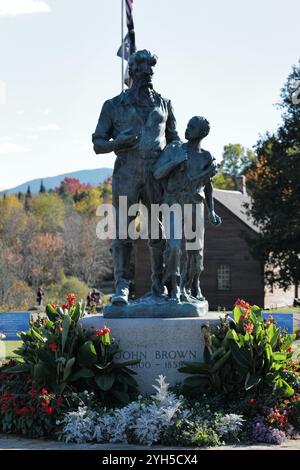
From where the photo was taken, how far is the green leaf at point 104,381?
27.5 ft

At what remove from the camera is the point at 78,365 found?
28.1ft

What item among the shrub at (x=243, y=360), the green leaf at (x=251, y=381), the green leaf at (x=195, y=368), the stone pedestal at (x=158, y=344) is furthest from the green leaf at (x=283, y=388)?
the stone pedestal at (x=158, y=344)

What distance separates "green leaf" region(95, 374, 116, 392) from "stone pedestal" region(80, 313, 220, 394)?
475 mm

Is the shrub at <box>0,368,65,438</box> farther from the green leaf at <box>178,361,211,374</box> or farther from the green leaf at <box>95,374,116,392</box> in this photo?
the green leaf at <box>178,361,211,374</box>

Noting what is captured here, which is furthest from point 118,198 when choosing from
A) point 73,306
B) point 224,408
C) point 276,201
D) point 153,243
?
point 276,201

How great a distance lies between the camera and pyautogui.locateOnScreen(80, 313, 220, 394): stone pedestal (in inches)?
351

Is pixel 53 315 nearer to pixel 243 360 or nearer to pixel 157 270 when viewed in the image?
pixel 157 270

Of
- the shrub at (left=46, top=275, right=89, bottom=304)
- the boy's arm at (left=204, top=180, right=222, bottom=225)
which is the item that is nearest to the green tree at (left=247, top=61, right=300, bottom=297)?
the shrub at (left=46, top=275, right=89, bottom=304)

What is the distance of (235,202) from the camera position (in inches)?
1738

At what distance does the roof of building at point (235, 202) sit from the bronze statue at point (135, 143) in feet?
91.6

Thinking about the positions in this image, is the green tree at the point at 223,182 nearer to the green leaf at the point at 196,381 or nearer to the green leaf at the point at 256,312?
the green leaf at the point at 256,312

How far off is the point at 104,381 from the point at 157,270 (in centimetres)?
181

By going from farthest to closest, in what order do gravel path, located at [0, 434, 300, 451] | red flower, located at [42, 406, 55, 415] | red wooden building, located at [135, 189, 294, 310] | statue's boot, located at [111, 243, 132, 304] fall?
red wooden building, located at [135, 189, 294, 310] < statue's boot, located at [111, 243, 132, 304] < red flower, located at [42, 406, 55, 415] < gravel path, located at [0, 434, 300, 451]
